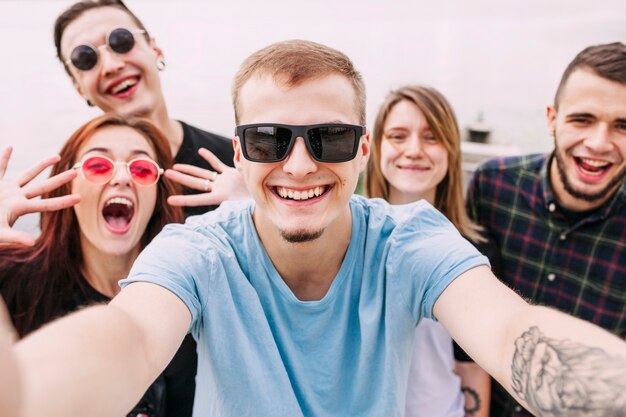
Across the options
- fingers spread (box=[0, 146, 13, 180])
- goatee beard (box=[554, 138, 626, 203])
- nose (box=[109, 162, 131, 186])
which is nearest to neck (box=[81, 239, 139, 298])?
nose (box=[109, 162, 131, 186])

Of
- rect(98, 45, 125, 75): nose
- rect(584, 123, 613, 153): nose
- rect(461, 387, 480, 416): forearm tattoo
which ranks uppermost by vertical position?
rect(98, 45, 125, 75): nose

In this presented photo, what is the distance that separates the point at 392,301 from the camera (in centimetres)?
148

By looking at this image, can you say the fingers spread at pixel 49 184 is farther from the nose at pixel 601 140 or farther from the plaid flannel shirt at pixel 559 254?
the nose at pixel 601 140

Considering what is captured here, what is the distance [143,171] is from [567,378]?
189 cm

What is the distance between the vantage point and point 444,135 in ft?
8.30

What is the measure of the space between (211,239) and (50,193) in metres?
1.17

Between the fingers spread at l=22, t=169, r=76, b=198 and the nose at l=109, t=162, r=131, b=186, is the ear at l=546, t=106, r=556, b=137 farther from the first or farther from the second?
the fingers spread at l=22, t=169, r=76, b=198

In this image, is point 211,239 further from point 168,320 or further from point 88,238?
point 88,238

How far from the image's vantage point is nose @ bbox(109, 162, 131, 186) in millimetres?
2182

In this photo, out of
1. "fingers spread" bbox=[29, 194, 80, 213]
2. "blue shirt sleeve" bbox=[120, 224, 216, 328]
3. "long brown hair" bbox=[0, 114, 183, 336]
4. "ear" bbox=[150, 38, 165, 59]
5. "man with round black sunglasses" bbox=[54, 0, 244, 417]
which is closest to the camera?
"blue shirt sleeve" bbox=[120, 224, 216, 328]

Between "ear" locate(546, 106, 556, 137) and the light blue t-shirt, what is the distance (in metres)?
1.40

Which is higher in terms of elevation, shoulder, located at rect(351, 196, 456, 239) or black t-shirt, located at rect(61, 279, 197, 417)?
shoulder, located at rect(351, 196, 456, 239)

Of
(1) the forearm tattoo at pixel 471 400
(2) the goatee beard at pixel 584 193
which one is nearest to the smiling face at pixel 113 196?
(1) the forearm tattoo at pixel 471 400

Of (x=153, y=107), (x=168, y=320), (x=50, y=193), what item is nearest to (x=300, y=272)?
(x=168, y=320)
